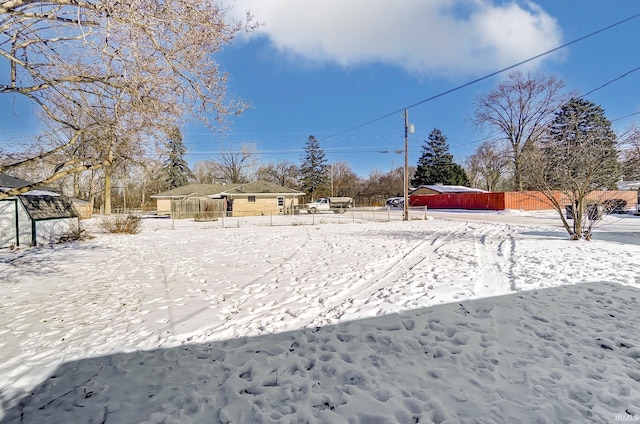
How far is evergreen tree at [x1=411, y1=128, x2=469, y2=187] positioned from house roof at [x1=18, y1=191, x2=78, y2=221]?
154 feet

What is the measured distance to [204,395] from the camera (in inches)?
97.7

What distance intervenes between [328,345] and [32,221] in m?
14.2

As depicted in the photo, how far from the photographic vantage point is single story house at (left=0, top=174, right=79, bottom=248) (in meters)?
11.1

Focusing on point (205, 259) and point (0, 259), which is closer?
point (205, 259)

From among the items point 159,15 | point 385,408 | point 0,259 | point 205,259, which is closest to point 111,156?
point 159,15

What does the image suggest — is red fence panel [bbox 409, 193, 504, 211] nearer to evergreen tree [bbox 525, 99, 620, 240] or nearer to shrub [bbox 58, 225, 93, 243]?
evergreen tree [bbox 525, 99, 620, 240]

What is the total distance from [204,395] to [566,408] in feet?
9.28

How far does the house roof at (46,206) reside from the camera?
11.8 m

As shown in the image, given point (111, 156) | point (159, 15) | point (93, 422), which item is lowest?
point (93, 422)

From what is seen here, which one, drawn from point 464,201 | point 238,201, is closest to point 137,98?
point 238,201

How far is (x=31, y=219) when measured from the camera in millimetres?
11555

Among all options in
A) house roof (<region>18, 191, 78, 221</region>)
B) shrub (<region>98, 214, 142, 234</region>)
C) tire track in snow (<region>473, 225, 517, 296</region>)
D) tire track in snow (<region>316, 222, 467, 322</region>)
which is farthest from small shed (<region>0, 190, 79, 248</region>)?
tire track in snow (<region>473, 225, 517, 296</region>)

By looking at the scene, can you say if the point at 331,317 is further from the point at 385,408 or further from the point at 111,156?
the point at 111,156

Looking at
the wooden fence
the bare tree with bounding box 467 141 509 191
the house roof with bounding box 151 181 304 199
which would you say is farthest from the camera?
the bare tree with bounding box 467 141 509 191
